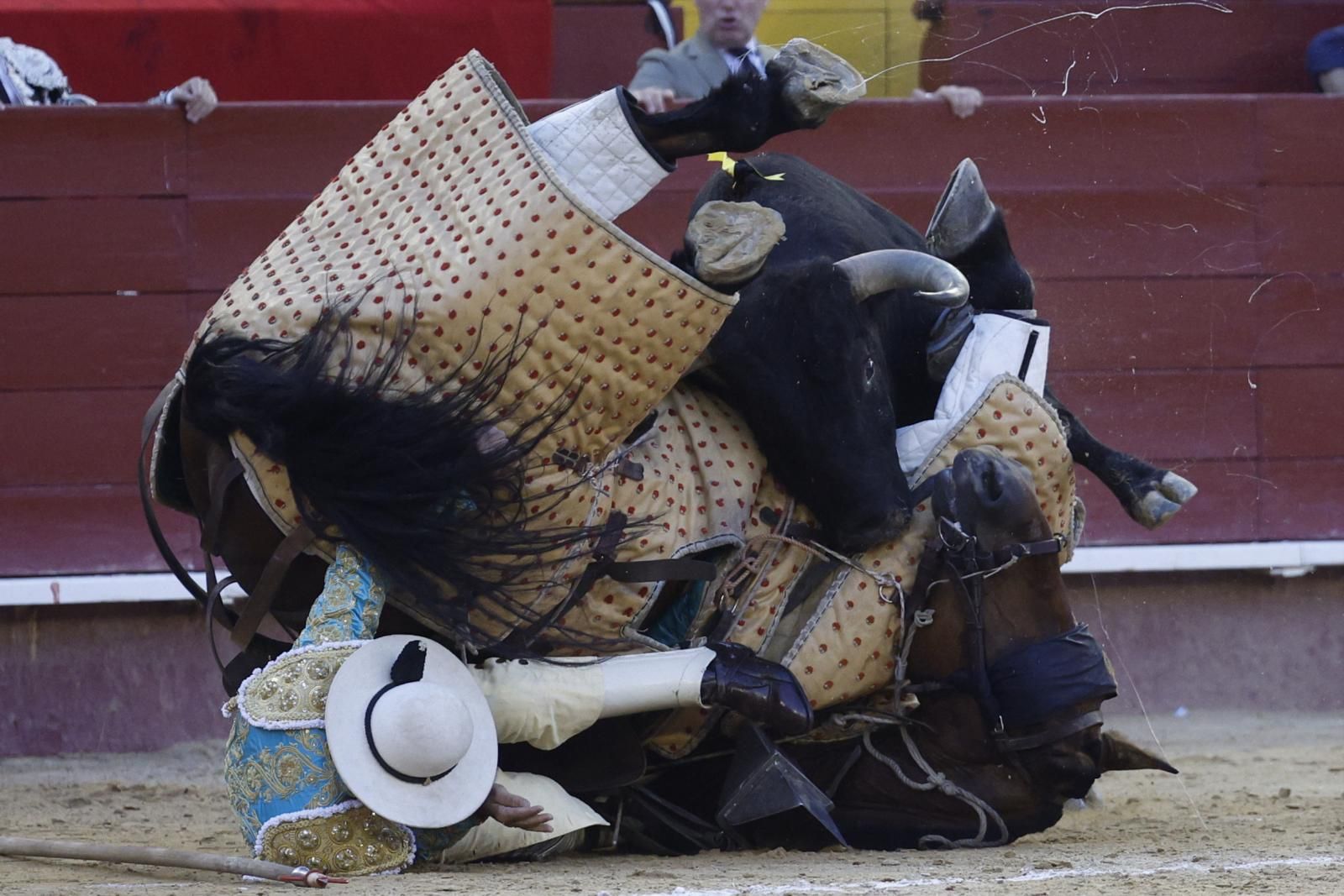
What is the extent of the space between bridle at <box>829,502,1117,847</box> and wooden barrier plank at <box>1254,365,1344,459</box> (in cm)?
235

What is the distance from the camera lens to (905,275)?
326cm

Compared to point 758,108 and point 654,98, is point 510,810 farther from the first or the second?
point 654,98

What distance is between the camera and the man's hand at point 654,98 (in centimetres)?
464

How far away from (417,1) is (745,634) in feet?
9.25

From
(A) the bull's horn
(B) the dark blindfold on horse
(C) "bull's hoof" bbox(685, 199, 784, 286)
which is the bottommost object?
(B) the dark blindfold on horse

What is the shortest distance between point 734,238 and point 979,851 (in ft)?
3.91

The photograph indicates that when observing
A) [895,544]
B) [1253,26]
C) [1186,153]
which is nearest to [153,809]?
[895,544]

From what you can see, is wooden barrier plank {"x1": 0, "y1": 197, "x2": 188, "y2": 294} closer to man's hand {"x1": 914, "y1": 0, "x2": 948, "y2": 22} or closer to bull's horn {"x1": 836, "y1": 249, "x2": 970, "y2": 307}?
man's hand {"x1": 914, "y1": 0, "x2": 948, "y2": 22}

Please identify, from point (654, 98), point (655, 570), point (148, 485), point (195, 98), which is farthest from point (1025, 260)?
point (148, 485)

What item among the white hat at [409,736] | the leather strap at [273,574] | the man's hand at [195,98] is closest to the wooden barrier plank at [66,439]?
the man's hand at [195,98]

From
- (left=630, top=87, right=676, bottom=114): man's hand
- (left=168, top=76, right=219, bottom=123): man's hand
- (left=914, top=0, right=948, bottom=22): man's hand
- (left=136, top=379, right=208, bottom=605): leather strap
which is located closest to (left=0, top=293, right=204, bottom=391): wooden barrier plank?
(left=168, top=76, right=219, bottom=123): man's hand

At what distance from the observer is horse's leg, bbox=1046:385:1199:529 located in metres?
3.60

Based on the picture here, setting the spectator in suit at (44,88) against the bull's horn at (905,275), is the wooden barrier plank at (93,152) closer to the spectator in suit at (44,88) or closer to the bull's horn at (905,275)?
the spectator in suit at (44,88)

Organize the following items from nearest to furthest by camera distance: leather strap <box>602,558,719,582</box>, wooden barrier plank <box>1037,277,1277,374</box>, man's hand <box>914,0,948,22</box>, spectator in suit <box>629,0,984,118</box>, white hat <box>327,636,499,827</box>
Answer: white hat <box>327,636,499,827</box> → leather strap <box>602,558,719,582</box> → man's hand <box>914,0,948,22</box> → spectator in suit <box>629,0,984,118</box> → wooden barrier plank <box>1037,277,1277,374</box>
